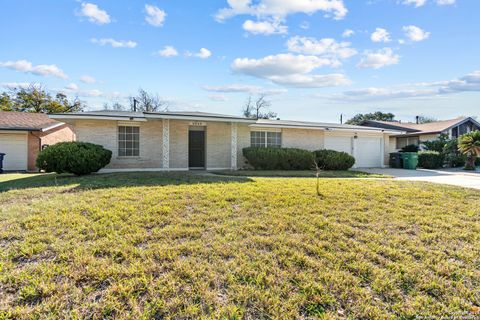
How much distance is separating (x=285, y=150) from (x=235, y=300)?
11.8 meters

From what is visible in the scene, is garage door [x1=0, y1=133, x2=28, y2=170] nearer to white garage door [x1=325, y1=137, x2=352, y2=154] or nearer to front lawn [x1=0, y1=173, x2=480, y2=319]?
front lawn [x1=0, y1=173, x2=480, y2=319]

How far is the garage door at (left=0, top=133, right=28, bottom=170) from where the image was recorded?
50.3 ft

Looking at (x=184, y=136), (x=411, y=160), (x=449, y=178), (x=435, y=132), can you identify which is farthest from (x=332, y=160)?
(x=435, y=132)

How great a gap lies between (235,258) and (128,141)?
1120 centimetres

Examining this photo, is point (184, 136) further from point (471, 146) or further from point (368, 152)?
point (471, 146)

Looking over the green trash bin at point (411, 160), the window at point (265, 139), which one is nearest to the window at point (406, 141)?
the green trash bin at point (411, 160)

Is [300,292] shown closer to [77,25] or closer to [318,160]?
[318,160]

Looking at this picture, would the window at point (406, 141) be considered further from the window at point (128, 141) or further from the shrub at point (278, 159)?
the window at point (128, 141)

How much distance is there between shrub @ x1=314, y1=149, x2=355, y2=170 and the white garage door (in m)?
2.69

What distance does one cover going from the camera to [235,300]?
2611 mm

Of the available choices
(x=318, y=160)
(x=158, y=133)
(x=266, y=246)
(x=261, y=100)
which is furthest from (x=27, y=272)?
(x=261, y=100)

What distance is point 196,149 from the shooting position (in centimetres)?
1444

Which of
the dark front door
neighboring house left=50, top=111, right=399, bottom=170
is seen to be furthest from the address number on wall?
the dark front door

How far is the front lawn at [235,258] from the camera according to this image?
254cm
